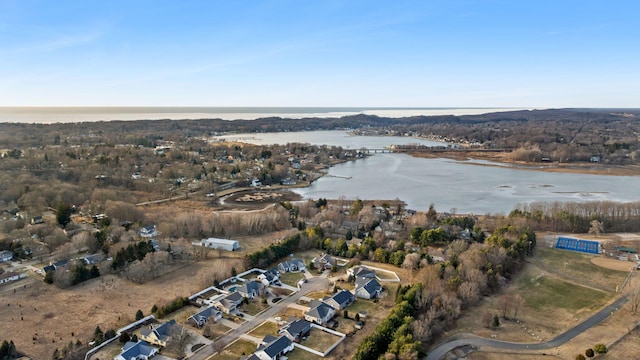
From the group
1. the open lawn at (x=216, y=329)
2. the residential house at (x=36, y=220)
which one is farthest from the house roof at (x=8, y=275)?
the open lawn at (x=216, y=329)

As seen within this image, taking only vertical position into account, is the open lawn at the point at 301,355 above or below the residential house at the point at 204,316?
Result: below

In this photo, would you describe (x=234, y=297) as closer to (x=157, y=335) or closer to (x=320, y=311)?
(x=157, y=335)

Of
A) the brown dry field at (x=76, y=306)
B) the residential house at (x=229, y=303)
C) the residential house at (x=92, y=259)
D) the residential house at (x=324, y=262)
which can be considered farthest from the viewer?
the residential house at (x=324, y=262)

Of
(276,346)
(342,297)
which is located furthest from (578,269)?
(276,346)

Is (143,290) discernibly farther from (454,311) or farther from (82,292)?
(454,311)

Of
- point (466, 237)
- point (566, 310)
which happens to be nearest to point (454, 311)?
point (566, 310)

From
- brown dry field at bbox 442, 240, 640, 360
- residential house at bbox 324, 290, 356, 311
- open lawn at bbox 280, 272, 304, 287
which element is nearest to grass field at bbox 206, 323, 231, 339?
residential house at bbox 324, 290, 356, 311

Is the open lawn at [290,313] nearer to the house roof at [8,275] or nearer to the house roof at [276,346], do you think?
the house roof at [276,346]
